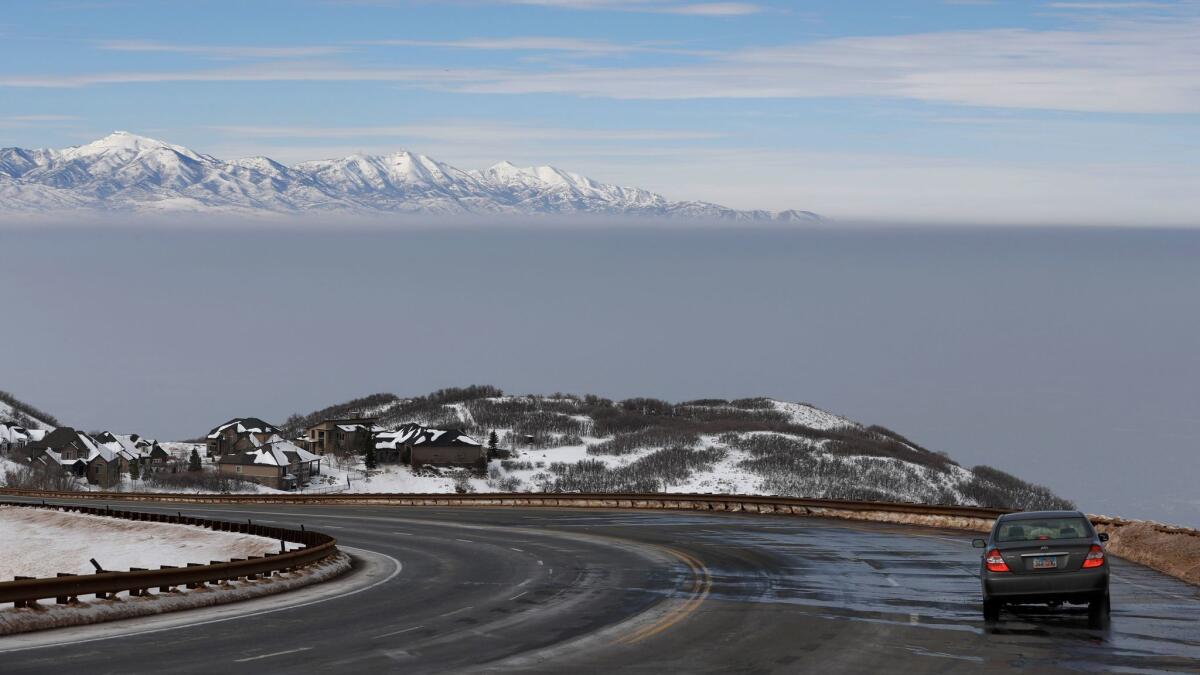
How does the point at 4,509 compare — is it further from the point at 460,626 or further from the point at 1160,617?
the point at 1160,617

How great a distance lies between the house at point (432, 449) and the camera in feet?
591

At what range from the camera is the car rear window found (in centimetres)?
2109

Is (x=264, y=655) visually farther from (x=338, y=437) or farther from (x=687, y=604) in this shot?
(x=338, y=437)

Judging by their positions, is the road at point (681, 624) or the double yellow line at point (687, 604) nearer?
the road at point (681, 624)

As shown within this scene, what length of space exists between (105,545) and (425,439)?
130 m

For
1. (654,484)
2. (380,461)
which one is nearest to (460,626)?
(380,461)

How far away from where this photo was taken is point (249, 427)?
7219 inches

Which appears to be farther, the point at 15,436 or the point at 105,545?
the point at 15,436

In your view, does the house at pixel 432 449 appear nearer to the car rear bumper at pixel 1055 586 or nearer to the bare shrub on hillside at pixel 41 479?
the bare shrub on hillside at pixel 41 479

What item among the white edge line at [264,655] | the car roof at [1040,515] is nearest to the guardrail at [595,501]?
the car roof at [1040,515]

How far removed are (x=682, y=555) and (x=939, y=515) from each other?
12.5 meters

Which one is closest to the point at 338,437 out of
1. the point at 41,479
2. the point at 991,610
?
the point at 41,479

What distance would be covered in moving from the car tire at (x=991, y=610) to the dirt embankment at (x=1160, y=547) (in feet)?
22.4

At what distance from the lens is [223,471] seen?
159m
